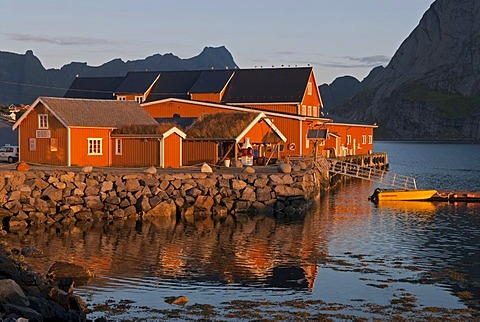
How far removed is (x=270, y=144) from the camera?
198 feet

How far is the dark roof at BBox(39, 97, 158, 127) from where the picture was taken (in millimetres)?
51969

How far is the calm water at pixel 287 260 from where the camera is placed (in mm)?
23469

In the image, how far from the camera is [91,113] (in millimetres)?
A: 53719

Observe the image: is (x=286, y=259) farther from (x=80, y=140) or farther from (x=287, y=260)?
(x=80, y=140)

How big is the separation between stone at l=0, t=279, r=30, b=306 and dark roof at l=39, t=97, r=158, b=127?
33612 millimetres

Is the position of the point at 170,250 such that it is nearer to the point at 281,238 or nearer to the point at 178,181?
the point at 281,238

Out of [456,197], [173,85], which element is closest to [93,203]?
[456,197]

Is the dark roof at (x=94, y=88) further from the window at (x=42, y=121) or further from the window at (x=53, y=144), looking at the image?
the window at (x=53, y=144)

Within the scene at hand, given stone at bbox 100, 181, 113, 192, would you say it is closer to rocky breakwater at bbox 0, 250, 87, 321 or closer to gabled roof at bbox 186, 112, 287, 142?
gabled roof at bbox 186, 112, 287, 142

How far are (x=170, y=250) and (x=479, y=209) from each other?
24684 millimetres

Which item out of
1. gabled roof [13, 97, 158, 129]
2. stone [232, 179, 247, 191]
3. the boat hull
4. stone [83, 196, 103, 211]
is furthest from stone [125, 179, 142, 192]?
the boat hull

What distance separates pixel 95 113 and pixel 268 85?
2992 cm

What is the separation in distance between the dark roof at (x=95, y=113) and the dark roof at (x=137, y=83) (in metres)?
25.8

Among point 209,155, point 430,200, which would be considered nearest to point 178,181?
point 209,155
